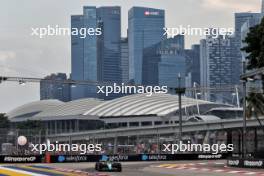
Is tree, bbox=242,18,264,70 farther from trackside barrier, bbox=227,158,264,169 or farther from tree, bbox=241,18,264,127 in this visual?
trackside barrier, bbox=227,158,264,169

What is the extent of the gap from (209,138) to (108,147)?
3376 cm

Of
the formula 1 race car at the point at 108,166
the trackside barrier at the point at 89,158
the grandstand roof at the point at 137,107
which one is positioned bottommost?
the trackside barrier at the point at 89,158

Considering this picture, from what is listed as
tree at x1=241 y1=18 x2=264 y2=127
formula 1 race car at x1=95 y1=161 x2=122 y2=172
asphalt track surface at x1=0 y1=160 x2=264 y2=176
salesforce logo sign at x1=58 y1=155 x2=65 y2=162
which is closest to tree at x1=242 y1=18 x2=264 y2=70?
tree at x1=241 y1=18 x2=264 y2=127

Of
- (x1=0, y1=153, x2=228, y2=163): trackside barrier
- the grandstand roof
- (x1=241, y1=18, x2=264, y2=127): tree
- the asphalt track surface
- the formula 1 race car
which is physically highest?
(x1=241, y1=18, x2=264, y2=127): tree

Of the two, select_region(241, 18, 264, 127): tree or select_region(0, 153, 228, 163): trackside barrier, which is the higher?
select_region(241, 18, 264, 127): tree

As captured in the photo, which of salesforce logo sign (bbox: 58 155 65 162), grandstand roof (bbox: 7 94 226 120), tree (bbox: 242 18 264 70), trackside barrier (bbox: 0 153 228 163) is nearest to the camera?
tree (bbox: 242 18 264 70)

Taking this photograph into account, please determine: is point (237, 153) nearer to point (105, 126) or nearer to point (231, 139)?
point (231, 139)

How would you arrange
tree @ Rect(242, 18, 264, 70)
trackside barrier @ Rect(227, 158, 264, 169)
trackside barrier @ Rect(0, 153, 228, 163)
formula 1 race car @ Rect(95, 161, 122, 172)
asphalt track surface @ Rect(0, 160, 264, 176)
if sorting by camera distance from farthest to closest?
1. trackside barrier @ Rect(0, 153, 228, 163)
2. tree @ Rect(242, 18, 264, 70)
3. trackside barrier @ Rect(227, 158, 264, 169)
4. formula 1 race car @ Rect(95, 161, 122, 172)
5. asphalt track surface @ Rect(0, 160, 264, 176)

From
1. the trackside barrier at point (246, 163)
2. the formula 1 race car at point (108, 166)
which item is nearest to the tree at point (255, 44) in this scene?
the trackside barrier at point (246, 163)

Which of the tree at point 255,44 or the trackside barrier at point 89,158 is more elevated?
the tree at point 255,44

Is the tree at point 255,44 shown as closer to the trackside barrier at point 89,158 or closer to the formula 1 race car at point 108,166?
the trackside barrier at point 89,158

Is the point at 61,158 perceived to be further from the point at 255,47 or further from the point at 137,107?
the point at 137,107

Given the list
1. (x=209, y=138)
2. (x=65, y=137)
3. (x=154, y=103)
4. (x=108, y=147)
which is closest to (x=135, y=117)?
(x=154, y=103)

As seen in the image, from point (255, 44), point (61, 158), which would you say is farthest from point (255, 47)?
point (61, 158)
